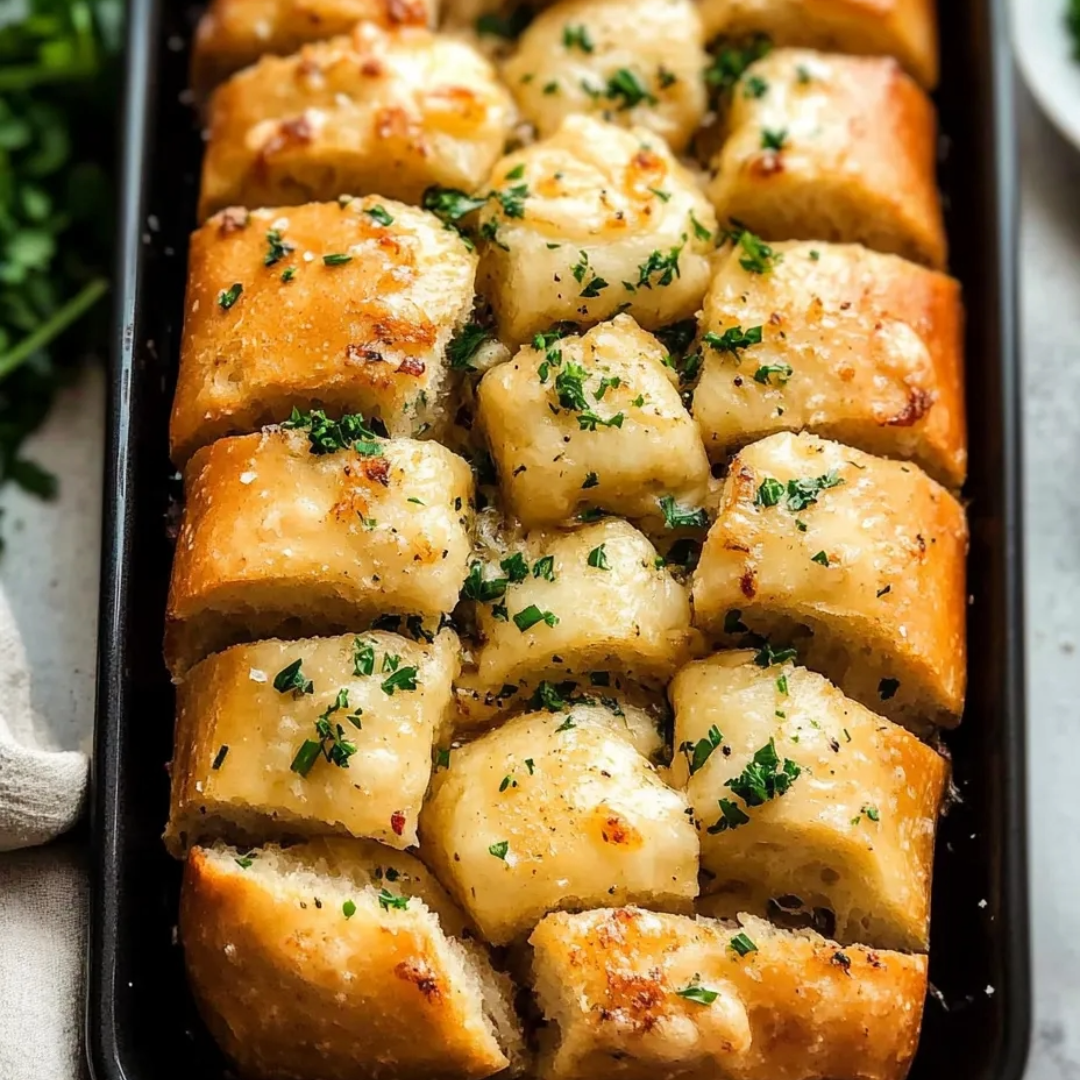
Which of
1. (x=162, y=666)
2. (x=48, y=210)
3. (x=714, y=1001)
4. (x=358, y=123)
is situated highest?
(x=358, y=123)

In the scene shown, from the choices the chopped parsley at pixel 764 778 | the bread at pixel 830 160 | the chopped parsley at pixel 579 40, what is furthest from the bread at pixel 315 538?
the chopped parsley at pixel 579 40

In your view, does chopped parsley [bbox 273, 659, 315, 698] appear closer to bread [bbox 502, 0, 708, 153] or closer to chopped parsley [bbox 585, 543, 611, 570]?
chopped parsley [bbox 585, 543, 611, 570]

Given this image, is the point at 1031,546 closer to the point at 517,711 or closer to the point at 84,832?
the point at 517,711

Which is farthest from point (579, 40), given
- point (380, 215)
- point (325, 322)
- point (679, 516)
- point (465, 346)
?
point (679, 516)

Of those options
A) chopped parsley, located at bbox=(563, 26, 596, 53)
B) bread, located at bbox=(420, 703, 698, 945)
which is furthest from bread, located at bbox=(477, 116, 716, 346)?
bread, located at bbox=(420, 703, 698, 945)

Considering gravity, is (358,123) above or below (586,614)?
above

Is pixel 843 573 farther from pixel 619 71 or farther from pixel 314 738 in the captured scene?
pixel 619 71

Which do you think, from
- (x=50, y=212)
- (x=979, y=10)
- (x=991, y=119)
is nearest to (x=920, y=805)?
(x=991, y=119)
